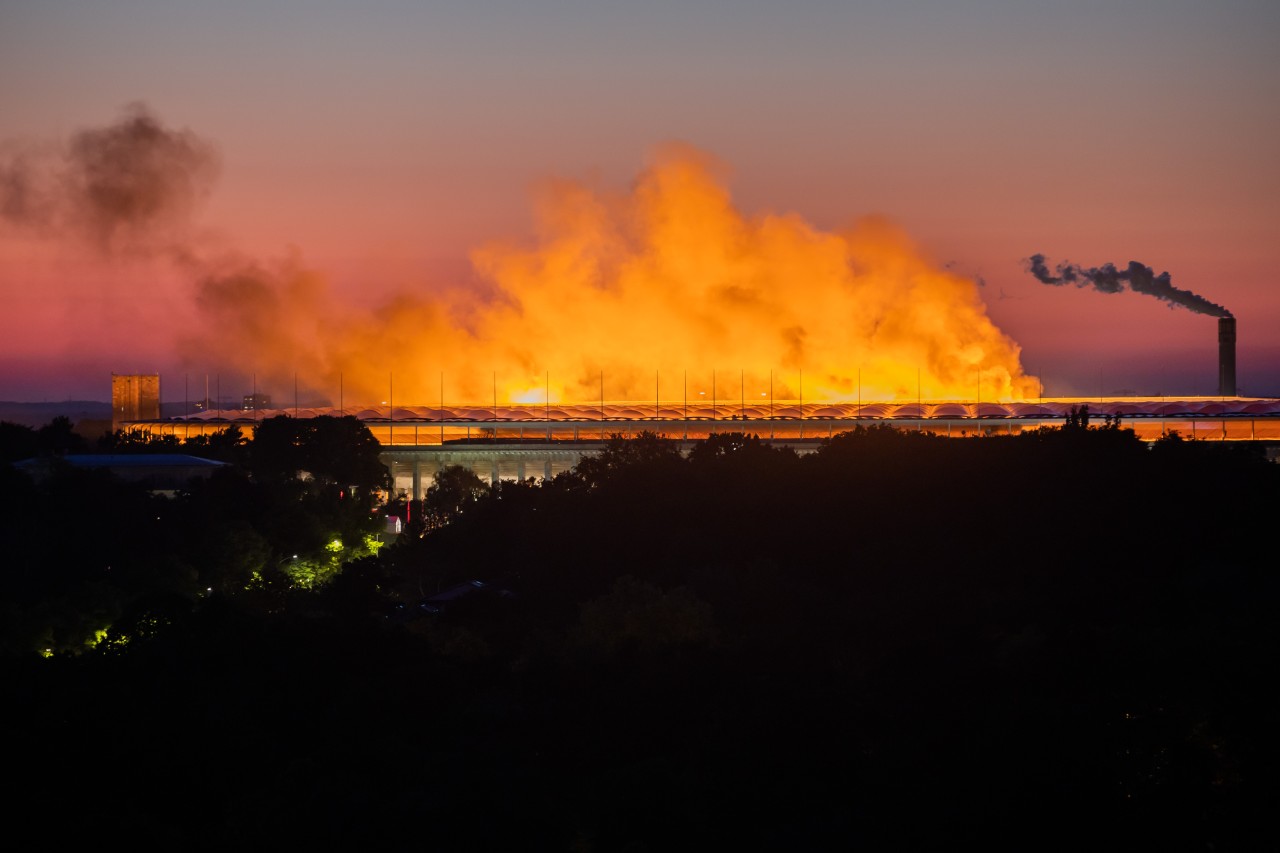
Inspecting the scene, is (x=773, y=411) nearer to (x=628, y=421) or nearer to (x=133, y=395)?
(x=628, y=421)

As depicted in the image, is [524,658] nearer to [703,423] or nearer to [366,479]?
[366,479]

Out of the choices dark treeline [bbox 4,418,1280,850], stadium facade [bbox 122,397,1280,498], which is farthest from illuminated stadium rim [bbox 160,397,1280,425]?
dark treeline [bbox 4,418,1280,850]

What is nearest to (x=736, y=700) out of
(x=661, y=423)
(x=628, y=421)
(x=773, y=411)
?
(x=661, y=423)

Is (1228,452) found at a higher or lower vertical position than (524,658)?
higher

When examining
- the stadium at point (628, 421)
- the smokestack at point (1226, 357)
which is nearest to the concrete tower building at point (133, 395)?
the stadium at point (628, 421)

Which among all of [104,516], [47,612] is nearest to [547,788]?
[47,612]

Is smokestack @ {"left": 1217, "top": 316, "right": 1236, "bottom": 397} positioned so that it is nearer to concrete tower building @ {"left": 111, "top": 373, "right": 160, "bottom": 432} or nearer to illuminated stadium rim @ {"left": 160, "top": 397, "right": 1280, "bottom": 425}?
illuminated stadium rim @ {"left": 160, "top": 397, "right": 1280, "bottom": 425}

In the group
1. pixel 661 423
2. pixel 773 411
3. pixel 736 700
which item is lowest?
pixel 736 700
